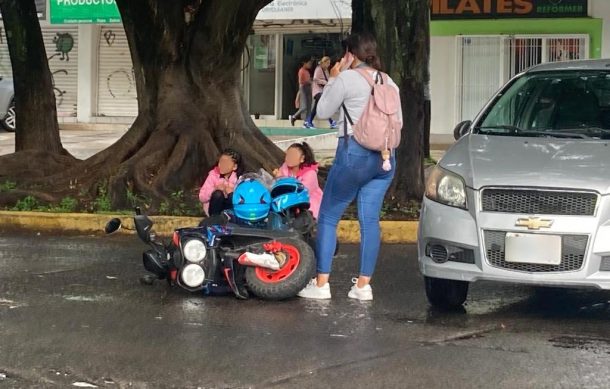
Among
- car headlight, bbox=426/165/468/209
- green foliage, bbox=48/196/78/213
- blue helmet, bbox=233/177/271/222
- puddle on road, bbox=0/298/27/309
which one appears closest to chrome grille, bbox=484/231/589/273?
car headlight, bbox=426/165/468/209

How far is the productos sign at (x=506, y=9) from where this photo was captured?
20312 mm

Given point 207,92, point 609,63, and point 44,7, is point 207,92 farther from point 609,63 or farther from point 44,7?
point 44,7

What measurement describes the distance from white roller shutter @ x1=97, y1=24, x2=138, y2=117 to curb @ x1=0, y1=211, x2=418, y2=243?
14708 mm

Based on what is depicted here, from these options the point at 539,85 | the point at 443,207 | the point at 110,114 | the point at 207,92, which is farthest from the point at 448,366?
the point at 110,114

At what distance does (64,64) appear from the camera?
2500 centimetres

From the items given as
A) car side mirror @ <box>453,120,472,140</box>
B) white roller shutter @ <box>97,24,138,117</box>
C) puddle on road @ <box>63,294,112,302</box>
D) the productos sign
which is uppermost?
the productos sign

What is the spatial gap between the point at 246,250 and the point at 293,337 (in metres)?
0.98

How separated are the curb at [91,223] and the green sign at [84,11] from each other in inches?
538

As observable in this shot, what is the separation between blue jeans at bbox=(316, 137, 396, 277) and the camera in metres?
6.39

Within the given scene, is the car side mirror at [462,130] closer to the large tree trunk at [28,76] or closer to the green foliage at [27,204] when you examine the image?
the green foliage at [27,204]

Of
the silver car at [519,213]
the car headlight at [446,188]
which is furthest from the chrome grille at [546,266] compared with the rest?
the car headlight at [446,188]

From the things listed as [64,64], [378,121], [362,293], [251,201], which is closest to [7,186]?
[251,201]

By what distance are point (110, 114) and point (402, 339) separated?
19839 mm

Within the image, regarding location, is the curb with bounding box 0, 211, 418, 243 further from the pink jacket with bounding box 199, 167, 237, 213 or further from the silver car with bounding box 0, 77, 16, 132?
the silver car with bounding box 0, 77, 16, 132
